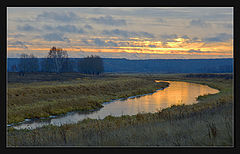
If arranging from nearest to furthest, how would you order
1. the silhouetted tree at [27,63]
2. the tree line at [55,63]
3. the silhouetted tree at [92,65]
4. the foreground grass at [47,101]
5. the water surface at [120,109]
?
the water surface at [120,109] < the foreground grass at [47,101] < the tree line at [55,63] < the silhouetted tree at [27,63] < the silhouetted tree at [92,65]

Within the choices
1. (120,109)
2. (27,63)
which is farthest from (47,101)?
(27,63)

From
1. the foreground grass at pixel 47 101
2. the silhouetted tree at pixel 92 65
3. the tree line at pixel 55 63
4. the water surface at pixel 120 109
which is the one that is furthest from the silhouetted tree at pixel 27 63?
the water surface at pixel 120 109

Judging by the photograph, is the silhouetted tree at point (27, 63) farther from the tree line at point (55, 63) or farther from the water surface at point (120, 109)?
the water surface at point (120, 109)

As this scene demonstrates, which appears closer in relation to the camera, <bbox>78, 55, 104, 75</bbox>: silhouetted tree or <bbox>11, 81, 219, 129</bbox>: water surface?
<bbox>11, 81, 219, 129</bbox>: water surface

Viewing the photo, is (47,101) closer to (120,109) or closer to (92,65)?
(120,109)

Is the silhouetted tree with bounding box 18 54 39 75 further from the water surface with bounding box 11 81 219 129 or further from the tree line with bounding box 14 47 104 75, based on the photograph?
the water surface with bounding box 11 81 219 129

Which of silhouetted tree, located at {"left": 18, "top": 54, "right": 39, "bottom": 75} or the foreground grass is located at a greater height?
silhouetted tree, located at {"left": 18, "top": 54, "right": 39, "bottom": 75}

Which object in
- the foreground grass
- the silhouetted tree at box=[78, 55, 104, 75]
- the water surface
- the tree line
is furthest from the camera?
the silhouetted tree at box=[78, 55, 104, 75]

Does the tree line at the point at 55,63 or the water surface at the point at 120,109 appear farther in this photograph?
the tree line at the point at 55,63

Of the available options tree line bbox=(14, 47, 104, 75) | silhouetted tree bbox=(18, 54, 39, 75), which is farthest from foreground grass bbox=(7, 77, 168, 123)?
silhouetted tree bbox=(18, 54, 39, 75)

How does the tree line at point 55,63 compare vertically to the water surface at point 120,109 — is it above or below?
above
